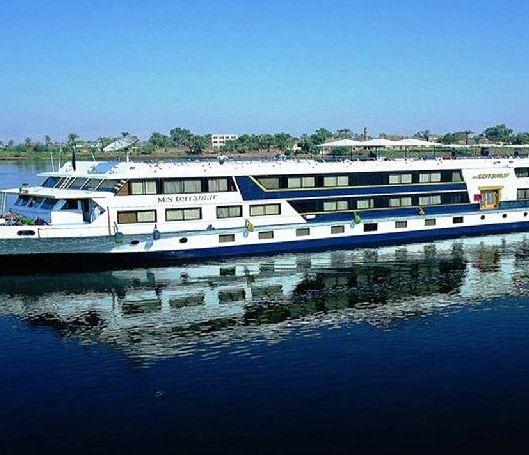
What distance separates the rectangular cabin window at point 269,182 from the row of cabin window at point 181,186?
216 centimetres

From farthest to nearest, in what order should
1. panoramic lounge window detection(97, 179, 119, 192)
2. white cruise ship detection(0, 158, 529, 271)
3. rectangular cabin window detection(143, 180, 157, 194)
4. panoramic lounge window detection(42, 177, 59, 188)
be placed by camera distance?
panoramic lounge window detection(42, 177, 59, 188)
rectangular cabin window detection(143, 180, 157, 194)
panoramic lounge window detection(97, 179, 119, 192)
white cruise ship detection(0, 158, 529, 271)

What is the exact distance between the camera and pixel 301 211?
43.2 metres

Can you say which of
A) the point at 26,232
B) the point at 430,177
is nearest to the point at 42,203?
the point at 26,232

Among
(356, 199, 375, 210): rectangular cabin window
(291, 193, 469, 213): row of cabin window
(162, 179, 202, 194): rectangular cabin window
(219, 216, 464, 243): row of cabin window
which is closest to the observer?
(162, 179, 202, 194): rectangular cabin window

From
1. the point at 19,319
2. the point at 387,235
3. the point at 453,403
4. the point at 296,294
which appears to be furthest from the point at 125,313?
the point at 387,235

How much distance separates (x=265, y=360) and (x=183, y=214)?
60.3 feet

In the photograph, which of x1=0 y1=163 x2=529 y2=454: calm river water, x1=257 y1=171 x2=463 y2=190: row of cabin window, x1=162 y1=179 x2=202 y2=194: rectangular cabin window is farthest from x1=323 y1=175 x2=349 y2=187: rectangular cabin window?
x1=162 y1=179 x2=202 y2=194: rectangular cabin window

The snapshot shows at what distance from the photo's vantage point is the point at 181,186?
40281mm

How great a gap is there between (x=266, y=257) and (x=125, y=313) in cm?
1393

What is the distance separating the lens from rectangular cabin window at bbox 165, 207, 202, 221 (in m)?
39.7

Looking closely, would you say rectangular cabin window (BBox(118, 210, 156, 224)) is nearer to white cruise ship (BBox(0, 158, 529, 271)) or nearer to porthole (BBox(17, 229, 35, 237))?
white cruise ship (BBox(0, 158, 529, 271))

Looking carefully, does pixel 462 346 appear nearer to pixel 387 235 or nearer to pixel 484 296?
pixel 484 296

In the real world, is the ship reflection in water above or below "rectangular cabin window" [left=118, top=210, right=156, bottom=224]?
below

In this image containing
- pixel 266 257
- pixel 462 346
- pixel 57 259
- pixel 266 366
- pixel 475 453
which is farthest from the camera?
pixel 266 257
